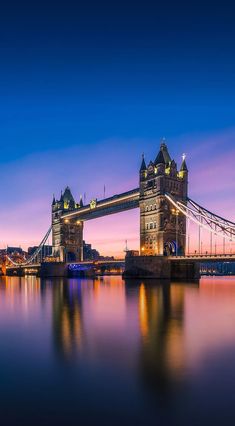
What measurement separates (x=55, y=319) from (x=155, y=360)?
8.42m

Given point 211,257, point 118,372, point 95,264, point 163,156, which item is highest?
point 163,156

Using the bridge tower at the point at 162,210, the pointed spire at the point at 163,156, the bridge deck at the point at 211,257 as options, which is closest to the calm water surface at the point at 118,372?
the bridge deck at the point at 211,257

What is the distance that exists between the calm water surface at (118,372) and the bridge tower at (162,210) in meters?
36.9

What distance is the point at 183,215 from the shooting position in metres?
55.7

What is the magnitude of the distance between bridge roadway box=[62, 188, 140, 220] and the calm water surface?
4593 centimetres

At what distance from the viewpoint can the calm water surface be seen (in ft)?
20.3

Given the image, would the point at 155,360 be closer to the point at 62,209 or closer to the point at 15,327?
the point at 15,327

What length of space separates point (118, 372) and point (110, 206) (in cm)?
5963

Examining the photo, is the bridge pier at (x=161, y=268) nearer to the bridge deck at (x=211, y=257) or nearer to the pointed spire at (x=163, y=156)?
the bridge deck at (x=211, y=257)

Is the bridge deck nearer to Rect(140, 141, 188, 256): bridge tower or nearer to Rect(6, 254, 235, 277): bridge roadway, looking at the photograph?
Rect(6, 254, 235, 277): bridge roadway

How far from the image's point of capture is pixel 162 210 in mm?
53094

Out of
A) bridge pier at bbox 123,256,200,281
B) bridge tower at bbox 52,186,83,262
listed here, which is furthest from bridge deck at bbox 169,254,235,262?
bridge tower at bbox 52,186,83,262

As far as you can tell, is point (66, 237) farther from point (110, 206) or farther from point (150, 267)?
point (150, 267)

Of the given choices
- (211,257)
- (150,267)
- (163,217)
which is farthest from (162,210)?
(211,257)
